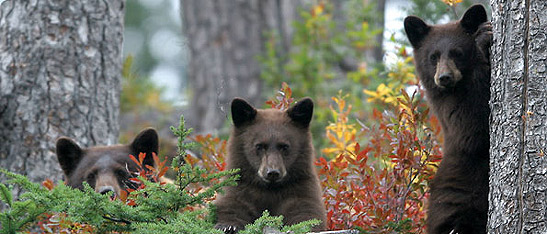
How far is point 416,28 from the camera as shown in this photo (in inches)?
243

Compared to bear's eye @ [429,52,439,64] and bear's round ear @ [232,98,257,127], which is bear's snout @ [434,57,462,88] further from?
bear's round ear @ [232,98,257,127]

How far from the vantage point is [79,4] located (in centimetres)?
792

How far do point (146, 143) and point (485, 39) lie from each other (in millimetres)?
3202

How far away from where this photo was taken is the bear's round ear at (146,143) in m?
6.86

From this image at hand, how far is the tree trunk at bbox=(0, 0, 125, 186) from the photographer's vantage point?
7539 mm

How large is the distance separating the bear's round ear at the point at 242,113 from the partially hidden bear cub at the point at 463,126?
1.46 meters

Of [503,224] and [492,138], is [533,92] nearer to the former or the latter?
[492,138]

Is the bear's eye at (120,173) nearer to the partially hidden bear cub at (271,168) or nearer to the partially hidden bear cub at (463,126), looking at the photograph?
the partially hidden bear cub at (271,168)

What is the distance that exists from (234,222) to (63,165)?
2228 mm

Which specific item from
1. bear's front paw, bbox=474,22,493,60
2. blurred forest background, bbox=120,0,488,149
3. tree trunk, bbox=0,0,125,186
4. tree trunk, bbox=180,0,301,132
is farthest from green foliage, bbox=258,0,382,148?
bear's front paw, bbox=474,22,493,60

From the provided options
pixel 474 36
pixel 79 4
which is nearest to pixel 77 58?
pixel 79 4

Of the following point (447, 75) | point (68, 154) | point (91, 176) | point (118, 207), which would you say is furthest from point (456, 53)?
point (68, 154)

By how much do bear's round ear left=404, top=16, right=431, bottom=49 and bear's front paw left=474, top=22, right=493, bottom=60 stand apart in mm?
765

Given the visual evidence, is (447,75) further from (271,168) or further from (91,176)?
(91,176)
